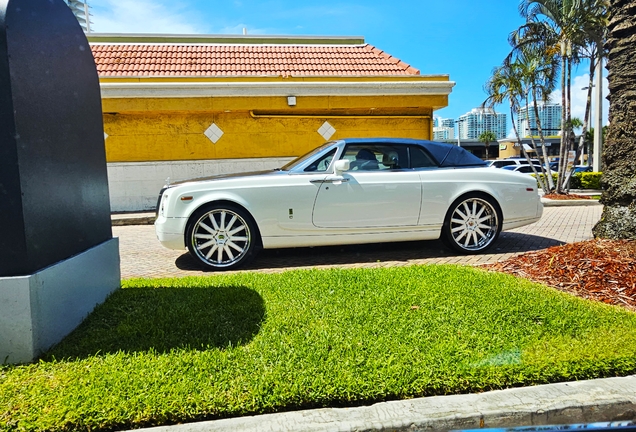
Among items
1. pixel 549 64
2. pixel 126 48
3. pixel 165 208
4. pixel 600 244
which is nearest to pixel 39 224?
pixel 165 208

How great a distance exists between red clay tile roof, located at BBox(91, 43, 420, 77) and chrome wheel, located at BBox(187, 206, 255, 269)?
30.9 ft

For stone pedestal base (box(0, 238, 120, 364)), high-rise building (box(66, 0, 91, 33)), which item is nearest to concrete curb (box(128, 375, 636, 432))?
stone pedestal base (box(0, 238, 120, 364))

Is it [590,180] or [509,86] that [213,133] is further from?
[590,180]

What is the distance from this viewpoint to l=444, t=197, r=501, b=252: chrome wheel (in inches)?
228

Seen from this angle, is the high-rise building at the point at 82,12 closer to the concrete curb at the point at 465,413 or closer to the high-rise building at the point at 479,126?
the concrete curb at the point at 465,413

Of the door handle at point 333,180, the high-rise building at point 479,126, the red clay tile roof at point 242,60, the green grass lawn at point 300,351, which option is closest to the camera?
the green grass lawn at point 300,351

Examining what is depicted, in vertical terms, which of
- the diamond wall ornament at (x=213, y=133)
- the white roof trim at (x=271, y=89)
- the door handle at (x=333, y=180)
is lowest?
the door handle at (x=333, y=180)

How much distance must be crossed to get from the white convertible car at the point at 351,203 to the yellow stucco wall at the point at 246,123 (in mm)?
7163

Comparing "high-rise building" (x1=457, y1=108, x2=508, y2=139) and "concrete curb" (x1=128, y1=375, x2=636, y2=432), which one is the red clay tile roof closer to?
"concrete curb" (x1=128, y1=375, x2=636, y2=432)

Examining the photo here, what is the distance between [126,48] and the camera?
48.7 ft

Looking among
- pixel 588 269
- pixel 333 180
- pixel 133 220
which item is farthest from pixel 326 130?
pixel 588 269

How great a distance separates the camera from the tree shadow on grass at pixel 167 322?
115 inches

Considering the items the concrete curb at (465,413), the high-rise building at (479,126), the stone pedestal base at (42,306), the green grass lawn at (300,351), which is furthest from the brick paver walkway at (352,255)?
the high-rise building at (479,126)

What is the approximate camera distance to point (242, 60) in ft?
48.8
